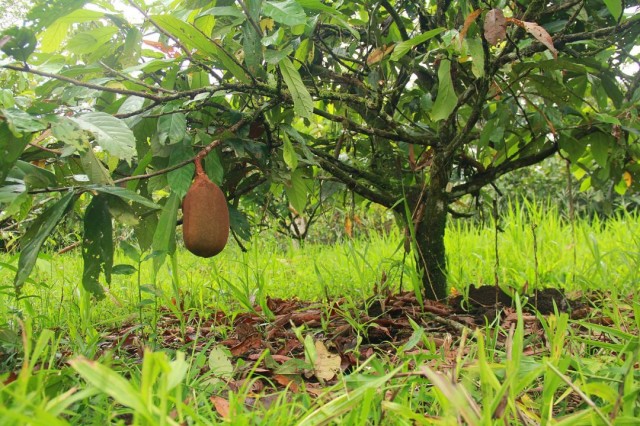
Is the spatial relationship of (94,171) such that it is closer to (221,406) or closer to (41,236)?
(41,236)

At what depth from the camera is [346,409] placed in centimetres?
68

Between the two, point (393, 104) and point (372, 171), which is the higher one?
point (393, 104)

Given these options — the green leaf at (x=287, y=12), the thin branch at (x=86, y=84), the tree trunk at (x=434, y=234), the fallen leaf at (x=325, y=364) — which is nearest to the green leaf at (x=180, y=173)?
the thin branch at (x=86, y=84)

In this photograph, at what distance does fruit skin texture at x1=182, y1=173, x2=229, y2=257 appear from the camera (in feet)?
3.32

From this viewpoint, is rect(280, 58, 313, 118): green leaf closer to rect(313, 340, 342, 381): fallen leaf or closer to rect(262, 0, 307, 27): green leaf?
rect(262, 0, 307, 27): green leaf

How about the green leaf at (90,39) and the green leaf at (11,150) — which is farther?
the green leaf at (90,39)

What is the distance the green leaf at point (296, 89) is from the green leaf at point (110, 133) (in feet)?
1.08

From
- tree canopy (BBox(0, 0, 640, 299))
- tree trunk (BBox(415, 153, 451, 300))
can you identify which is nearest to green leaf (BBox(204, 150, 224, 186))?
tree canopy (BBox(0, 0, 640, 299))

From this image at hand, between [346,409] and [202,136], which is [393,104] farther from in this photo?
[346,409]

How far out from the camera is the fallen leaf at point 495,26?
104cm

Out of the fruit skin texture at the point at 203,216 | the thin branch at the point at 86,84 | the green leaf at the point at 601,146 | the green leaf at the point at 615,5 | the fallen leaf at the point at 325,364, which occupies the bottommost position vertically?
the fallen leaf at the point at 325,364

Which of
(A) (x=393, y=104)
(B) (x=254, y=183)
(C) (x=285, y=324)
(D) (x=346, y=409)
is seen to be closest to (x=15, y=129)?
(D) (x=346, y=409)

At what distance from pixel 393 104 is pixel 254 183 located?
0.54 metres

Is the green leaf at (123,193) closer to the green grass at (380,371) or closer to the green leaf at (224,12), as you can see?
the green grass at (380,371)
